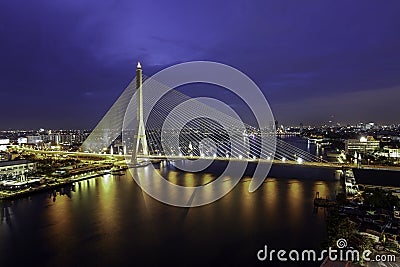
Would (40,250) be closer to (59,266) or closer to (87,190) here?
(59,266)

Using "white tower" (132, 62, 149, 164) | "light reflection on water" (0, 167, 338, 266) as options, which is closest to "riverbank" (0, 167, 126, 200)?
"light reflection on water" (0, 167, 338, 266)

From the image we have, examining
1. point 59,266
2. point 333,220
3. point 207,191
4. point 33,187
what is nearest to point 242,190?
point 207,191

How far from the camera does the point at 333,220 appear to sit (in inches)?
103

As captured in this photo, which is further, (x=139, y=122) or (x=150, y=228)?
(x=139, y=122)

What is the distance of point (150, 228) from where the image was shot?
2854mm

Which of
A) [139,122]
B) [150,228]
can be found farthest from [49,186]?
[150,228]

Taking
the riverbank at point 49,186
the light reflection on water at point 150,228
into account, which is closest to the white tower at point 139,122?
the riverbank at point 49,186

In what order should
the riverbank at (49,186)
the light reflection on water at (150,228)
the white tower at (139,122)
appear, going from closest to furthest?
the light reflection on water at (150,228)
the riverbank at (49,186)
the white tower at (139,122)

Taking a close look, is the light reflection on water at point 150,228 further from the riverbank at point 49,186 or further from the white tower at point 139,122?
the white tower at point 139,122

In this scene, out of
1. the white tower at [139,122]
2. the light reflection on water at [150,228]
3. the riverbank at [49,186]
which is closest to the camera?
the light reflection on water at [150,228]

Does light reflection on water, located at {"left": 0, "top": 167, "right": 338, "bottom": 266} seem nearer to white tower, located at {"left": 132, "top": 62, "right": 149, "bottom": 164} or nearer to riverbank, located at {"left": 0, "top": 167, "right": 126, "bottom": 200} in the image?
riverbank, located at {"left": 0, "top": 167, "right": 126, "bottom": 200}

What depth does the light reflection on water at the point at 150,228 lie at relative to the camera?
229 centimetres

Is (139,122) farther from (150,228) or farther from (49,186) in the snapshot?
(150,228)

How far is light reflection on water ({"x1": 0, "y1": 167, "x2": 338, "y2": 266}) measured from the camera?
2295 mm
